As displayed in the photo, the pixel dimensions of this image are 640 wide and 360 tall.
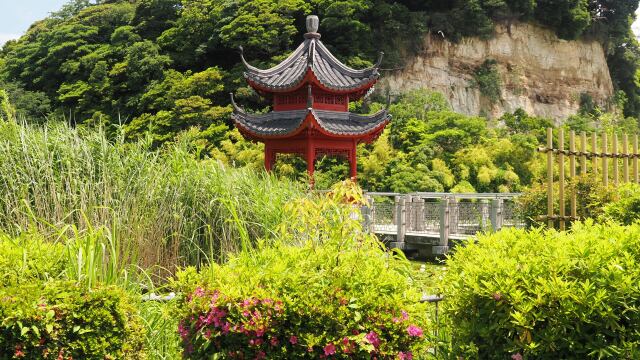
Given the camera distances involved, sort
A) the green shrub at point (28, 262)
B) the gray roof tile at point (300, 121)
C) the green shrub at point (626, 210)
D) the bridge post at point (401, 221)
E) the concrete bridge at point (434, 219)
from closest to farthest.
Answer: the green shrub at point (28, 262)
the green shrub at point (626, 210)
the concrete bridge at point (434, 219)
the bridge post at point (401, 221)
the gray roof tile at point (300, 121)

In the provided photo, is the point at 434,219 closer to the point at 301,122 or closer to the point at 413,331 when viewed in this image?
the point at 301,122

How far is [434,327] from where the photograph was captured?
3.21 meters

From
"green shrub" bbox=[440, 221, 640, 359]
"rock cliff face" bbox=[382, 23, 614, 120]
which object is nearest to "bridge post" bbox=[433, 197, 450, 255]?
"green shrub" bbox=[440, 221, 640, 359]

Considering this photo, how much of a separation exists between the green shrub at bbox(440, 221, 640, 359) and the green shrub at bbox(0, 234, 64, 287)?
1.92 metres

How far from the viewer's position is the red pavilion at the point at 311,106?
50.4 feet

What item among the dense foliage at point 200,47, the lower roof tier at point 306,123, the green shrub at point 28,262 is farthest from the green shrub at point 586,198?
the dense foliage at point 200,47

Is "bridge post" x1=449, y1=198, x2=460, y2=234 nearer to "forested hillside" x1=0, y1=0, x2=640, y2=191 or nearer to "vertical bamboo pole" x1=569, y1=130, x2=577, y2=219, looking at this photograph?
"vertical bamboo pole" x1=569, y1=130, x2=577, y2=219

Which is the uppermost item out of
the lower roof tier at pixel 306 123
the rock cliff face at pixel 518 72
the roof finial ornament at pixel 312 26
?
the rock cliff face at pixel 518 72

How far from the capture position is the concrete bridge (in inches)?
494

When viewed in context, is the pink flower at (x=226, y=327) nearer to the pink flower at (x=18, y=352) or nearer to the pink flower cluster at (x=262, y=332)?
the pink flower cluster at (x=262, y=332)

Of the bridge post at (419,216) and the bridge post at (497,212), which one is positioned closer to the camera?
the bridge post at (497,212)

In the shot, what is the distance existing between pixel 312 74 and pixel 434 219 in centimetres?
415

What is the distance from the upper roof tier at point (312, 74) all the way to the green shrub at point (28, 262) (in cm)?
1186

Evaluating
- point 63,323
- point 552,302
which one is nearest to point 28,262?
point 63,323
